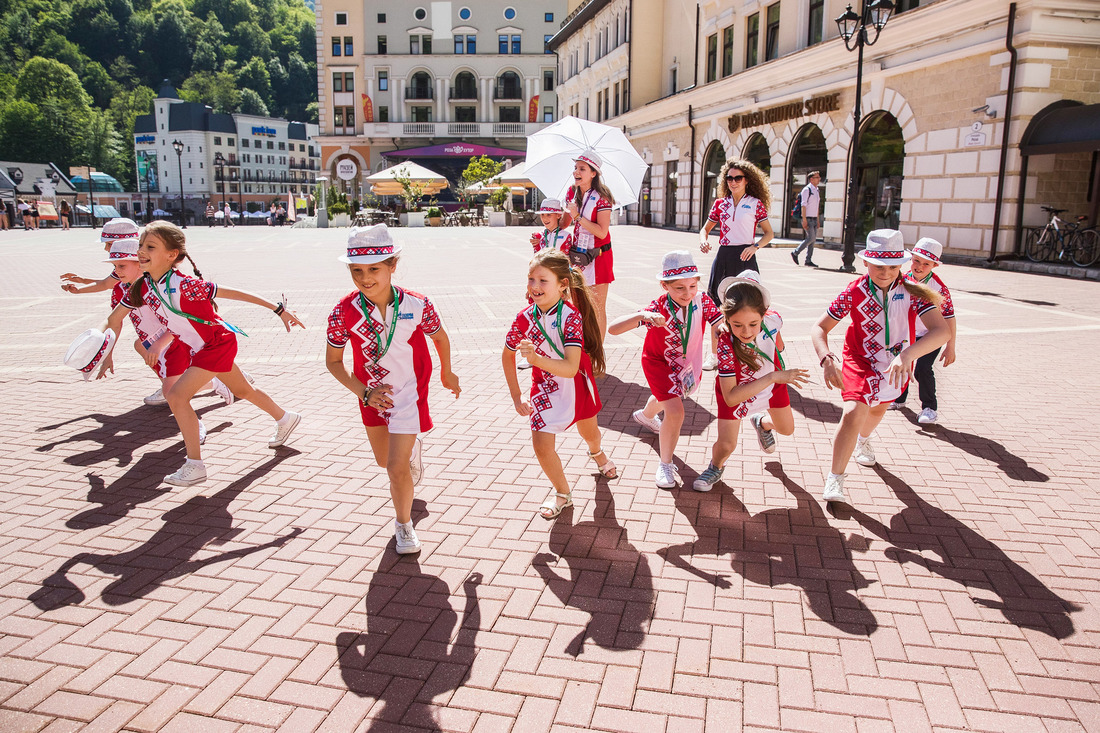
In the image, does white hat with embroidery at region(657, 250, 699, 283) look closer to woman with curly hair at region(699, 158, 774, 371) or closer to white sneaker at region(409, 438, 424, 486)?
white sneaker at region(409, 438, 424, 486)

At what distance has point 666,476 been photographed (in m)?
4.74

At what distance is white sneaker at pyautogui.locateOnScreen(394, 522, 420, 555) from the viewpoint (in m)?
3.85

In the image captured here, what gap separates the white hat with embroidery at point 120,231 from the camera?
18.6 ft

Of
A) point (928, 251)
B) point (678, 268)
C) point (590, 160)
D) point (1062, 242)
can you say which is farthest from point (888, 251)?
point (1062, 242)

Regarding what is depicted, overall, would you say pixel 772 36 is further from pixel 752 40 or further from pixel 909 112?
pixel 909 112

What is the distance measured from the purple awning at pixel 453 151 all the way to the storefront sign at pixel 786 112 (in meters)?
35.5

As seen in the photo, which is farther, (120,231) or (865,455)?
(120,231)

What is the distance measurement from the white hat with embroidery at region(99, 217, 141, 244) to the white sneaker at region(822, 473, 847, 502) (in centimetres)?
506

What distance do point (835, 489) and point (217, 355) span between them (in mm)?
3877

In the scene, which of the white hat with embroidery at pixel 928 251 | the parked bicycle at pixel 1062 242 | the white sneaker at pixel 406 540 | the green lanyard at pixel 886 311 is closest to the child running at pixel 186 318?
the white sneaker at pixel 406 540

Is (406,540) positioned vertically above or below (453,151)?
below

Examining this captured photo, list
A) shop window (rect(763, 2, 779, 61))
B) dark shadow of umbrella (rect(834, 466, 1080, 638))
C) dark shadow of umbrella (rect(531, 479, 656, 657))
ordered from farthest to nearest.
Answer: shop window (rect(763, 2, 779, 61))
dark shadow of umbrella (rect(834, 466, 1080, 638))
dark shadow of umbrella (rect(531, 479, 656, 657))

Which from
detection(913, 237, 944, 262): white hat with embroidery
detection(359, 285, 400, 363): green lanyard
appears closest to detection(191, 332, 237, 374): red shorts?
detection(359, 285, 400, 363): green lanyard

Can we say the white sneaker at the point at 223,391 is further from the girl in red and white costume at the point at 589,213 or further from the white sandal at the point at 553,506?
the white sandal at the point at 553,506
